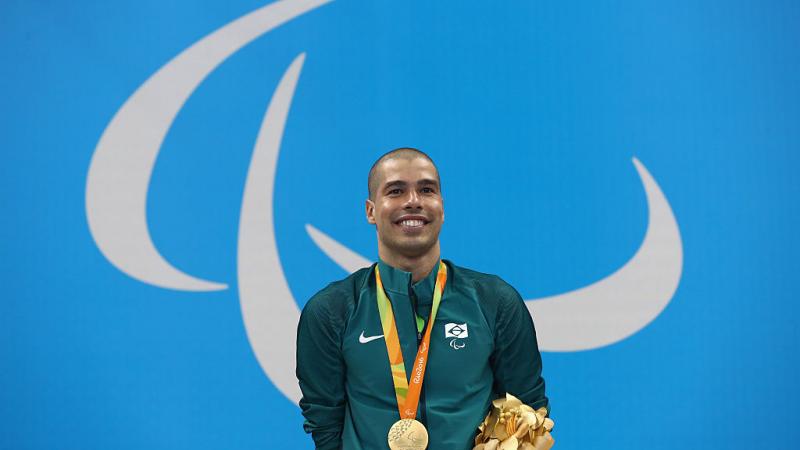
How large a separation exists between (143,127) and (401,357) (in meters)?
2.01

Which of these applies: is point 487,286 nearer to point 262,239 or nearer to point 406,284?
point 406,284

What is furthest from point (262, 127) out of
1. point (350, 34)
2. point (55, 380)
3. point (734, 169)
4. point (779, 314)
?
point (779, 314)

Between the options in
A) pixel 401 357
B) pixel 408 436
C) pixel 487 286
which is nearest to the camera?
pixel 408 436

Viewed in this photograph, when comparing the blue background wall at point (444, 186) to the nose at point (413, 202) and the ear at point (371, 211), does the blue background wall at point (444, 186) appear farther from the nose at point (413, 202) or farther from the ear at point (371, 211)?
the nose at point (413, 202)

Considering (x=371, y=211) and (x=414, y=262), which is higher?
(x=371, y=211)

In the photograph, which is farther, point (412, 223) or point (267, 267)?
point (267, 267)

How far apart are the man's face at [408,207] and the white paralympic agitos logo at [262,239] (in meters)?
1.38

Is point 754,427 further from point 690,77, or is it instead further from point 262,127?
point 262,127

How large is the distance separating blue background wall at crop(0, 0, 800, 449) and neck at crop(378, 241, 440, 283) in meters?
1.34

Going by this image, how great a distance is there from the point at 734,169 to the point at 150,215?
259 centimetres

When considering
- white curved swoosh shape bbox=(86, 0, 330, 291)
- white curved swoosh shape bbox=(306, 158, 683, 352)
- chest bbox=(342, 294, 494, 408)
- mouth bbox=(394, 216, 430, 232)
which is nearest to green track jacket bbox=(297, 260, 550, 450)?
chest bbox=(342, 294, 494, 408)

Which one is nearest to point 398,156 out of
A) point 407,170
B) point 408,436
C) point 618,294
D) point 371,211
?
point 407,170

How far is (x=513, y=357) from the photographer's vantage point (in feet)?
6.58

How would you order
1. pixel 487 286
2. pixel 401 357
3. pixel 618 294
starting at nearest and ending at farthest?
1. pixel 401 357
2. pixel 487 286
3. pixel 618 294
